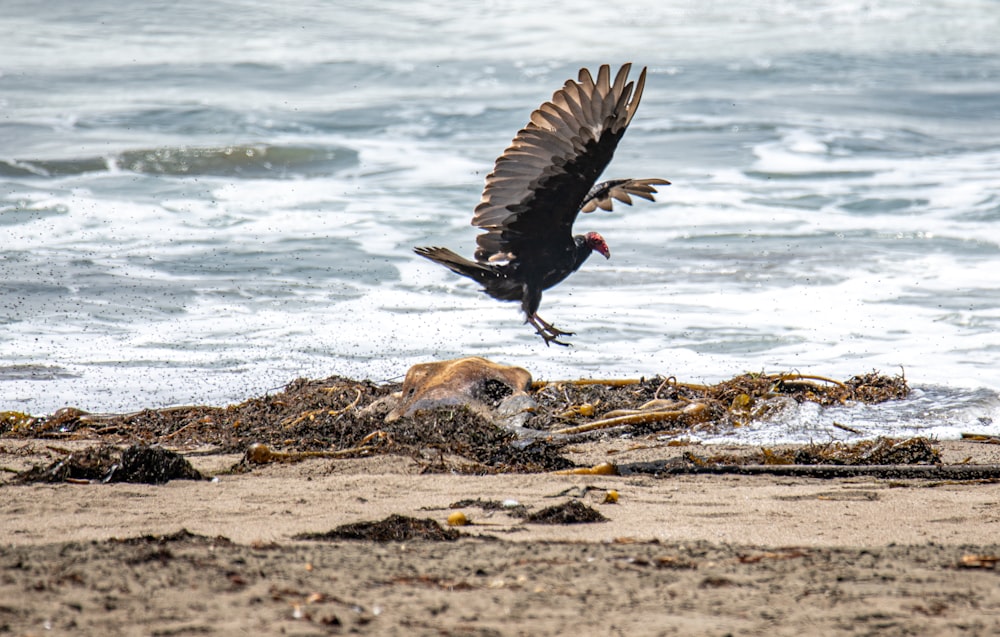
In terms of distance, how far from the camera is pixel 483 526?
4.19 m

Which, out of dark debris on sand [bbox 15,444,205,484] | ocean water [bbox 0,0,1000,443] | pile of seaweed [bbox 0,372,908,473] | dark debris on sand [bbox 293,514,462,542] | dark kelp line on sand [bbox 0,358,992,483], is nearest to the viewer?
dark debris on sand [bbox 293,514,462,542]

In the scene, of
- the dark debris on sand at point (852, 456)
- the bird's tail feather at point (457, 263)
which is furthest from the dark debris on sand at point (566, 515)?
the bird's tail feather at point (457, 263)

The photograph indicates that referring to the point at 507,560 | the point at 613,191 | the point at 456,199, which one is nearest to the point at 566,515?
the point at 507,560

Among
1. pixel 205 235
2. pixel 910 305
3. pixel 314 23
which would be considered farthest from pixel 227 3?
pixel 910 305

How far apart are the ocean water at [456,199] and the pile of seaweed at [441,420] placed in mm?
283

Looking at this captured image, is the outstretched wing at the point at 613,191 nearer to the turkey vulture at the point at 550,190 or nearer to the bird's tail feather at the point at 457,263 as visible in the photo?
the turkey vulture at the point at 550,190

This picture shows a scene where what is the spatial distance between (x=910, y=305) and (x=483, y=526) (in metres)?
7.45

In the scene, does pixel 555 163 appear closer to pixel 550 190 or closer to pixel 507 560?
pixel 550 190

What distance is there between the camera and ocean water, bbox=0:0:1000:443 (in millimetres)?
8953

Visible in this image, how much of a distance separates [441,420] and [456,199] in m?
9.98

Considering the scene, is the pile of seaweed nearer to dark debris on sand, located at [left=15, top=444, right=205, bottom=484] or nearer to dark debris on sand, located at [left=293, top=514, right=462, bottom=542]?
dark debris on sand, located at [left=15, top=444, right=205, bottom=484]

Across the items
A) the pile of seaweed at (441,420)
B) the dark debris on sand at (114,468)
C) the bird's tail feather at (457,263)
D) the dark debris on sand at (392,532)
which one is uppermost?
the bird's tail feather at (457,263)

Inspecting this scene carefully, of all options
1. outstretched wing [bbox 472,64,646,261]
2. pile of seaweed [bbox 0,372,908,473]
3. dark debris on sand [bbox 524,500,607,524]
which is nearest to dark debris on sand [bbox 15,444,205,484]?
pile of seaweed [bbox 0,372,908,473]

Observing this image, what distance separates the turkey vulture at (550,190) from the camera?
264 inches
